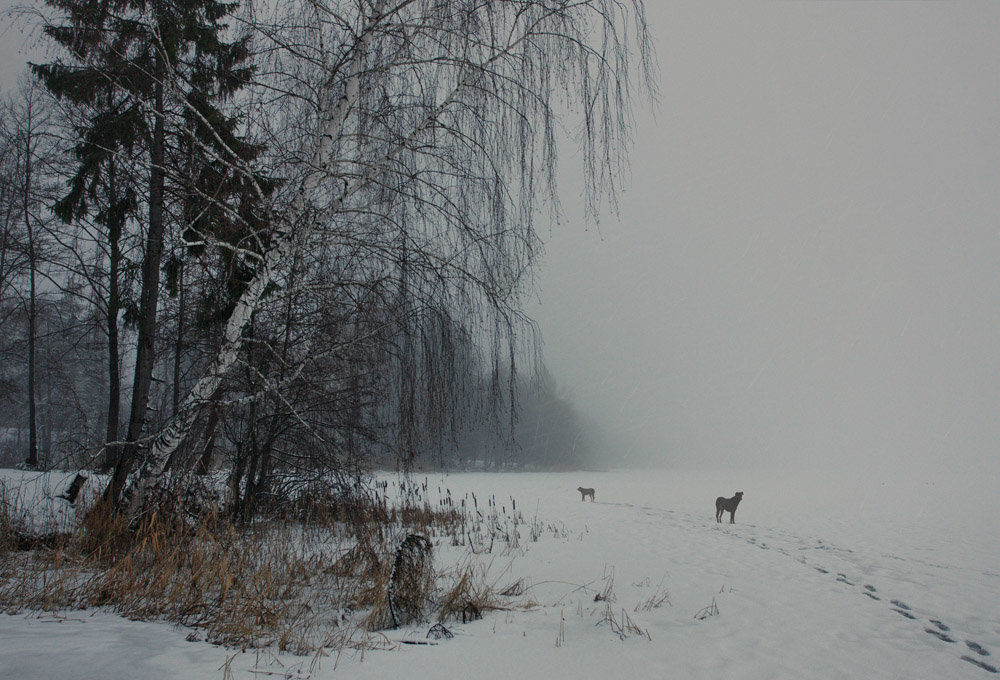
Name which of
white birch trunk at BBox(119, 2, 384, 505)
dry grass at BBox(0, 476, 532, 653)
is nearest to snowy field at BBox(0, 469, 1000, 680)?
dry grass at BBox(0, 476, 532, 653)

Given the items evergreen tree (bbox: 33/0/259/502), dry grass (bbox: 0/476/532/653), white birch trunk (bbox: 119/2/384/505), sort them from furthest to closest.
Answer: evergreen tree (bbox: 33/0/259/502)
white birch trunk (bbox: 119/2/384/505)
dry grass (bbox: 0/476/532/653)

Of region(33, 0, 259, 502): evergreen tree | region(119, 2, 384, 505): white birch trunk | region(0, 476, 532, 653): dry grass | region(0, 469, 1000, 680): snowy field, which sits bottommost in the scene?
region(0, 469, 1000, 680): snowy field

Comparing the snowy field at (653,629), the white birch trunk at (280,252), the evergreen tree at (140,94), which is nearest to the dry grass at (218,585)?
the snowy field at (653,629)

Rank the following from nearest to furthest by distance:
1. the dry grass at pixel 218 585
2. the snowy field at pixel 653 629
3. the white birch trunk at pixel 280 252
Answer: the snowy field at pixel 653 629
the dry grass at pixel 218 585
the white birch trunk at pixel 280 252

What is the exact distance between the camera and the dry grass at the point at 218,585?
2723 mm

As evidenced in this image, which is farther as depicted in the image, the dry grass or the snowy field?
the dry grass

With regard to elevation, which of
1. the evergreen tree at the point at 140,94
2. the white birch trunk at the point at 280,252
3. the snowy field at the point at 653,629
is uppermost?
the evergreen tree at the point at 140,94

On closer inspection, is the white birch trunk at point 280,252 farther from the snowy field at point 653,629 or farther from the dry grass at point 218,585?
the snowy field at point 653,629

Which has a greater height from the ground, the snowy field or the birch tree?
the birch tree

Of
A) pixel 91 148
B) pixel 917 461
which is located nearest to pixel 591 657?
pixel 91 148

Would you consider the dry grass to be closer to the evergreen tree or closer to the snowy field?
the snowy field

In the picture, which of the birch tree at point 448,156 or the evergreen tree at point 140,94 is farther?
the evergreen tree at point 140,94

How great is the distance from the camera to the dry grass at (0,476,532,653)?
2723 mm

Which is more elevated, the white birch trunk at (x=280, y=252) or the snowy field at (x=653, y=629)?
the white birch trunk at (x=280, y=252)
